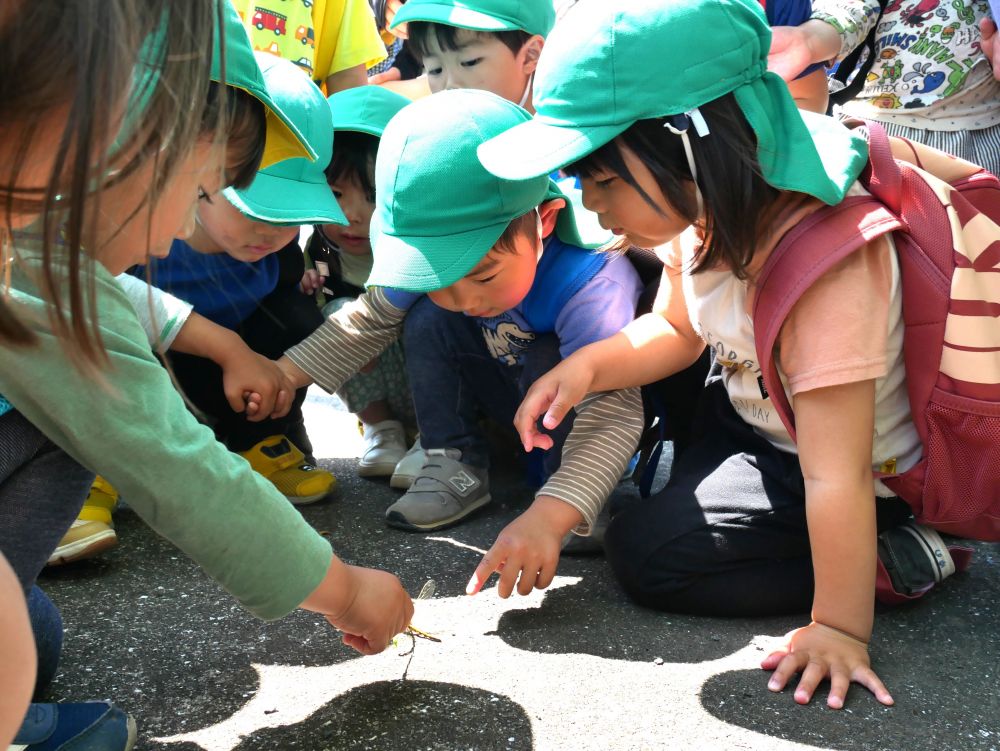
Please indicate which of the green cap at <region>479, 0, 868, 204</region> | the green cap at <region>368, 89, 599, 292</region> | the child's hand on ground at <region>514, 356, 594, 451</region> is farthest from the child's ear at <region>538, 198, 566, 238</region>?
the green cap at <region>479, 0, 868, 204</region>

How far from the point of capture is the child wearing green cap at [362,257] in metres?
2.05

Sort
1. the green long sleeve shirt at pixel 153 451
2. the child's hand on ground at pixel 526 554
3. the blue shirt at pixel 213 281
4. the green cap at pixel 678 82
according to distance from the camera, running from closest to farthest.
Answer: the green long sleeve shirt at pixel 153 451 → the green cap at pixel 678 82 → the child's hand on ground at pixel 526 554 → the blue shirt at pixel 213 281

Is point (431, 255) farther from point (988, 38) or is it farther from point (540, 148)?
point (988, 38)

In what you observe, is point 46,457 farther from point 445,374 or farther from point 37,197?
point 445,374

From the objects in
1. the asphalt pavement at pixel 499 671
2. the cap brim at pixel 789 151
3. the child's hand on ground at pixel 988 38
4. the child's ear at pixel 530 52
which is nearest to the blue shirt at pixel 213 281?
the asphalt pavement at pixel 499 671

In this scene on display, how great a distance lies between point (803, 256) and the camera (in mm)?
1303

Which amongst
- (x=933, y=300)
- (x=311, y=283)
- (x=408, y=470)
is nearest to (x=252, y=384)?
(x=408, y=470)

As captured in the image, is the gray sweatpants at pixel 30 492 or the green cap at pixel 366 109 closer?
the gray sweatpants at pixel 30 492

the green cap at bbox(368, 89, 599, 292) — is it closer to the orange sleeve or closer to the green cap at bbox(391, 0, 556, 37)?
the orange sleeve

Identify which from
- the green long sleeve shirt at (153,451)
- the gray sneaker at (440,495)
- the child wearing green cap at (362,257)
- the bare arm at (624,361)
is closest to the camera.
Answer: the green long sleeve shirt at (153,451)

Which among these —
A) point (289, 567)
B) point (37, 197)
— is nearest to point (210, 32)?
point (37, 197)

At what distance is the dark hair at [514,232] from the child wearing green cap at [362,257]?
457 mm

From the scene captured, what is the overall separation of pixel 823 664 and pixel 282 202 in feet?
3.57

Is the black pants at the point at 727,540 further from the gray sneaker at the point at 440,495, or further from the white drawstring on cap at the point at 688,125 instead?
the white drawstring on cap at the point at 688,125
